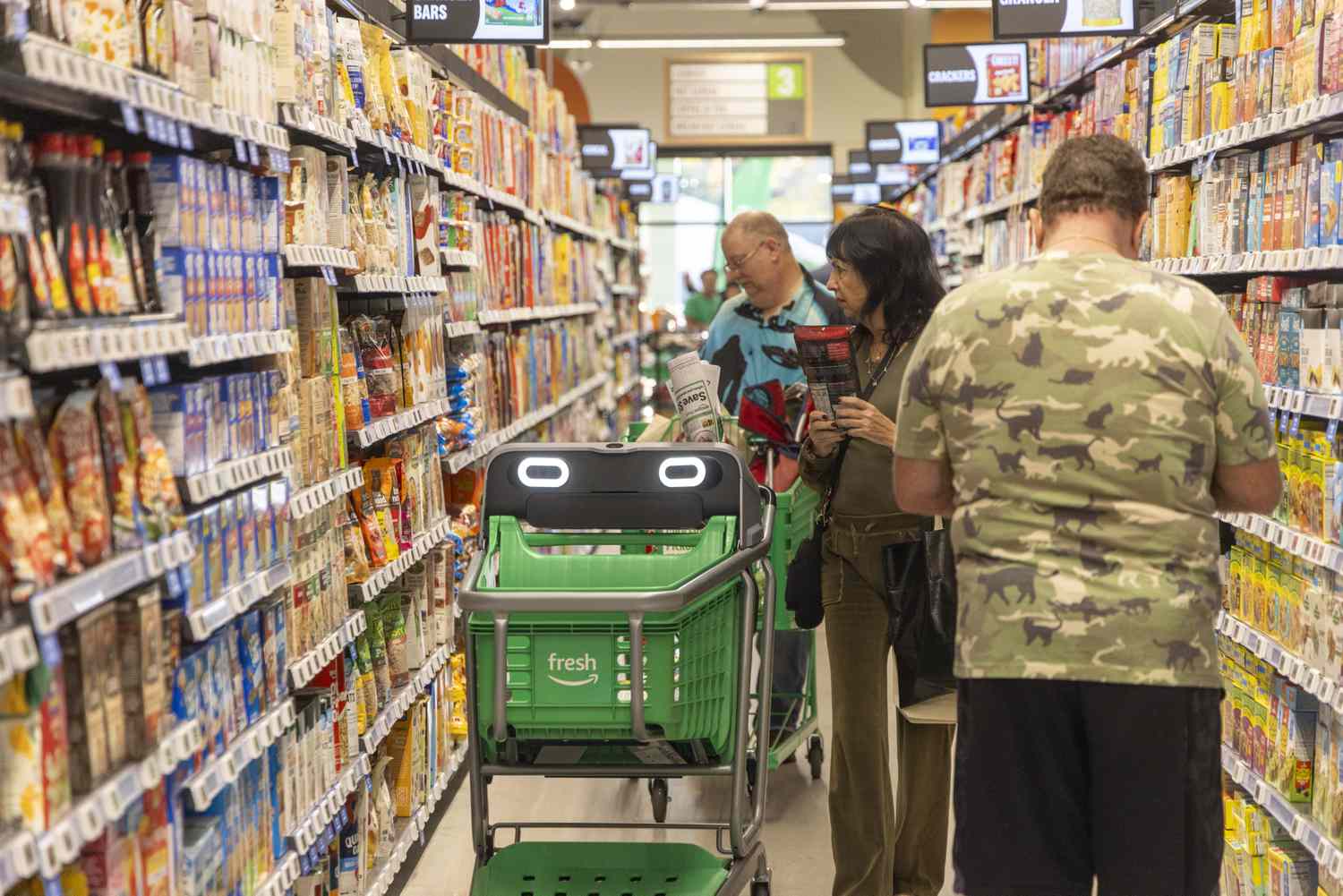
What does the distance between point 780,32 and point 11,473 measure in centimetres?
2178

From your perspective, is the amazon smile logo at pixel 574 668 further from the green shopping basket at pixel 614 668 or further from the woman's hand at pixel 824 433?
the woman's hand at pixel 824 433

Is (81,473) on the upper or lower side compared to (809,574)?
upper

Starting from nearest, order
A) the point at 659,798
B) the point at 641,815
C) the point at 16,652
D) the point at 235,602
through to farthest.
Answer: the point at 16,652, the point at 235,602, the point at 659,798, the point at 641,815

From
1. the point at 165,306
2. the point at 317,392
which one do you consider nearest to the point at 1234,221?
the point at 317,392

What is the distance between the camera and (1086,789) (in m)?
2.53

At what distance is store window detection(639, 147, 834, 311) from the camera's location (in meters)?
23.5

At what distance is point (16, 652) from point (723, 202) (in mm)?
22628

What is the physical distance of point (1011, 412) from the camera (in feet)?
7.87

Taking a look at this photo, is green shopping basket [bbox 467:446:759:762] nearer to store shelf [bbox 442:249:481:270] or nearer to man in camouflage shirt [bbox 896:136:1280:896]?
man in camouflage shirt [bbox 896:136:1280:896]

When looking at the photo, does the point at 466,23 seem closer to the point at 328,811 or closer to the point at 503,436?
the point at 503,436

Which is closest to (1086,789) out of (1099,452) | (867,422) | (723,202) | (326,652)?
(1099,452)

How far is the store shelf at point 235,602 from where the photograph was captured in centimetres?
258

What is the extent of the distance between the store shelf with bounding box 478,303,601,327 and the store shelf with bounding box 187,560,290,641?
9.51 ft

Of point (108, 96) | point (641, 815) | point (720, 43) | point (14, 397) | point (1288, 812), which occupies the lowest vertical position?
point (641, 815)
